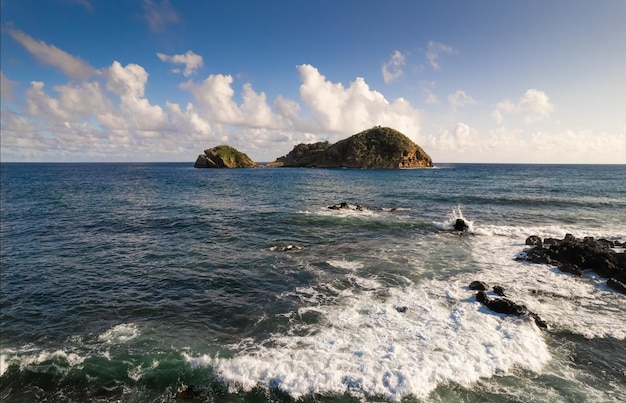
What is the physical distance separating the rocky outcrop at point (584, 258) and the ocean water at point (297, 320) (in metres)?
0.93

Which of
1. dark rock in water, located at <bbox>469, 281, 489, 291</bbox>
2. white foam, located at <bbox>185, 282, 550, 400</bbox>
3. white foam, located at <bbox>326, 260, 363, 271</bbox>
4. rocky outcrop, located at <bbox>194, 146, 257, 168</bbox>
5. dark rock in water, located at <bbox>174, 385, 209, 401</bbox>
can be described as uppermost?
rocky outcrop, located at <bbox>194, 146, 257, 168</bbox>

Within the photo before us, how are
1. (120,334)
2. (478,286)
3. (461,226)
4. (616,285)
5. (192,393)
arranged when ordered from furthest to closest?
(461,226) < (616,285) < (478,286) < (120,334) < (192,393)

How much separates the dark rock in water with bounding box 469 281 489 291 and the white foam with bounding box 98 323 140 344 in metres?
17.6

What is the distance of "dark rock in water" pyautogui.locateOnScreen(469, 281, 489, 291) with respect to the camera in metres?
17.8

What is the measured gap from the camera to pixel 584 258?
72.0 ft

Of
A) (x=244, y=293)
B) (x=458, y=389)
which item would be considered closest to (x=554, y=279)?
(x=458, y=389)

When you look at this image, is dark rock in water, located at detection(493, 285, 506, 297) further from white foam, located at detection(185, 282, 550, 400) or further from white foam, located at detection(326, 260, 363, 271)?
white foam, located at detection(326, 260, 363, 271)

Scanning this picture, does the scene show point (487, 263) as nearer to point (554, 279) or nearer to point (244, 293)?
point (554, 279)

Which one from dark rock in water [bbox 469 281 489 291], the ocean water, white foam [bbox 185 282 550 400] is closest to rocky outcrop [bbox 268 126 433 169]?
the ocean water

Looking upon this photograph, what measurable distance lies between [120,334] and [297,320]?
7.92 meters

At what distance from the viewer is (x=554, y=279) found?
19.9m

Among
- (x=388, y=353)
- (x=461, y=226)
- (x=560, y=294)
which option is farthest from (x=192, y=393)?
(x=461, y=226)

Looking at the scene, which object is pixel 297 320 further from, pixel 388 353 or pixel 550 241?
pixel 550 241

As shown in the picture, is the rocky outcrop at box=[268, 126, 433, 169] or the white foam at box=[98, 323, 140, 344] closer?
the white foam at box=[98, 323, 140, 344]
